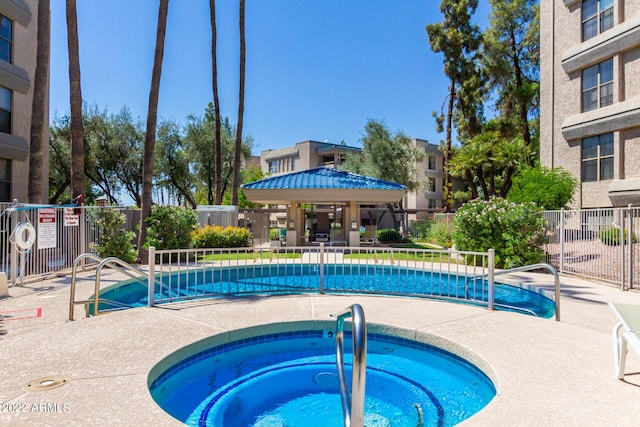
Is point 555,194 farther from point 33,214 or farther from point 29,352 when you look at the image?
point 33,214

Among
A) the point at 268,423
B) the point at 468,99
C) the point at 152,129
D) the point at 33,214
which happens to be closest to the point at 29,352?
the point at 268,423

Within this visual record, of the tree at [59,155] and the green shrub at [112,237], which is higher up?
the tree at [59,155]

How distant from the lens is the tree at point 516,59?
26.2m

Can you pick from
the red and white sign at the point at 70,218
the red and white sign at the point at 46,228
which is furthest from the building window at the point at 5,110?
the red and white sign at the point at 46,228

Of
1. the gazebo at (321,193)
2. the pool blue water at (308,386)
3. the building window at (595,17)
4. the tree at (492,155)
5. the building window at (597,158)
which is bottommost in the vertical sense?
the pool blue water at (308,386)

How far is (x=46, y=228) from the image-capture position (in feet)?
28.8

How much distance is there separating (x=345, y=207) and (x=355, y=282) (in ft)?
27.3

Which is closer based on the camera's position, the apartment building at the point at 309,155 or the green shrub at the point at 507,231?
the green shrub at the point at 507,231

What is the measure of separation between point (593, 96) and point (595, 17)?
3.68 metres

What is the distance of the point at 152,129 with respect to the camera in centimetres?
1285

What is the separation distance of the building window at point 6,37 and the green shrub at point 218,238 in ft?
34.4

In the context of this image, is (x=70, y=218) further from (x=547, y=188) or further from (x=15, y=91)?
(x=547, y=188)

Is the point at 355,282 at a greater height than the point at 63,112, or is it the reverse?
the point at 63,112

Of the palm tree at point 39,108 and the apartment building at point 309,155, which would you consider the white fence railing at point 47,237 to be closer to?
the palm tree at point 39,108
